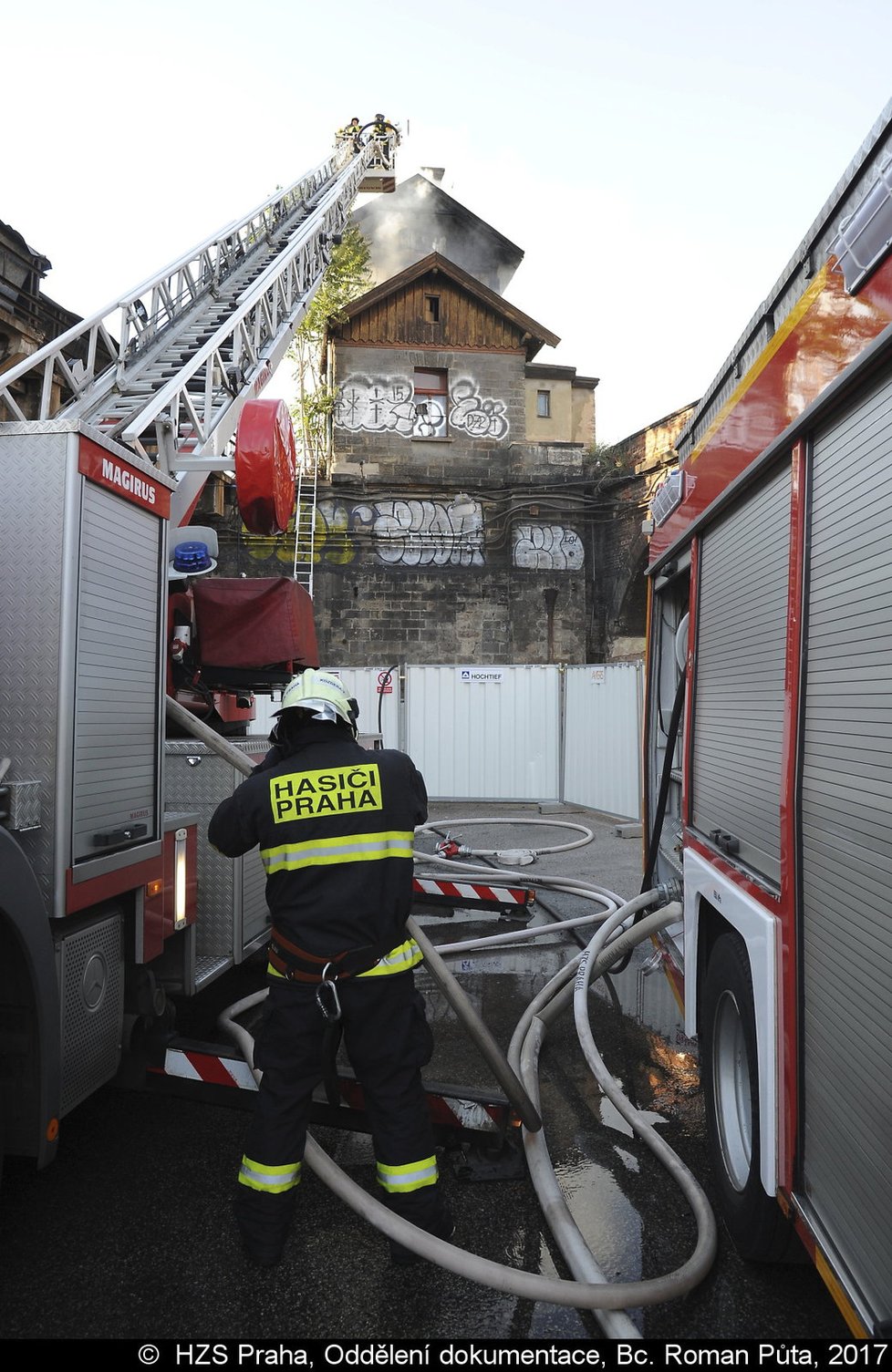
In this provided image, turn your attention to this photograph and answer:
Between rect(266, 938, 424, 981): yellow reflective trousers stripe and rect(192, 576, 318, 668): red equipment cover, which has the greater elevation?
rect(192, 576, 318, 668): red equipment cover

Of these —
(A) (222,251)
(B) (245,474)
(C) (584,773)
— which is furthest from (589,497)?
(B) (245,474)

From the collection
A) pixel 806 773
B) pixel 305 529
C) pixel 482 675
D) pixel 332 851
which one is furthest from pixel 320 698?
pixel 305 529

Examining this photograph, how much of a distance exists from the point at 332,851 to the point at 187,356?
4798 millimetres

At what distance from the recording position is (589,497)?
18984 millimetres

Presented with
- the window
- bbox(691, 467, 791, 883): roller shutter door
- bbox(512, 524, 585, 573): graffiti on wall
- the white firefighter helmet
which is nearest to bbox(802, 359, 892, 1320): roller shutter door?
bbox(691, 467, 791, 883): roller shutter door

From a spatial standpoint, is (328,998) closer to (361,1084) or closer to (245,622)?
(361,1084)

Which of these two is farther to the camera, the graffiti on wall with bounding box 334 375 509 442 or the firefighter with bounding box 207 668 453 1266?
the graffiti on wall with bounding box 334 375 509 442

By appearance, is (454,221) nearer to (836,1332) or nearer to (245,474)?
(245,474)

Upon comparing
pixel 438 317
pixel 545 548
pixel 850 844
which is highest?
pixel 438 317

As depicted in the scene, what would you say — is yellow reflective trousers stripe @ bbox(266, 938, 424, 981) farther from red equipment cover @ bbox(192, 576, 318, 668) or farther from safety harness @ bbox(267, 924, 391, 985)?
red equipment cover @ bbox(192, 576, 318, 668)

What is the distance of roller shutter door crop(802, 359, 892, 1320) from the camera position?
1.52 metres

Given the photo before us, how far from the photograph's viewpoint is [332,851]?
242 centimetres

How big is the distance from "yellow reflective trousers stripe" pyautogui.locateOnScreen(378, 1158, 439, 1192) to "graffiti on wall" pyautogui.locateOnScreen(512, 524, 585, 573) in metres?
17.1
